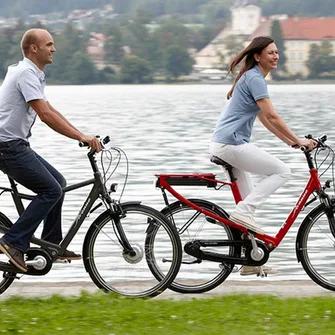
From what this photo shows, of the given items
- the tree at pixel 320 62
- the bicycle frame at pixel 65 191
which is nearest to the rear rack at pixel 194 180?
the bicycle frame at pixel 65 191

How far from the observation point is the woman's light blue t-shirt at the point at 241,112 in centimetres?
812

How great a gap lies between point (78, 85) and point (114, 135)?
363 feet

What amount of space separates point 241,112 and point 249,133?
0.16 m

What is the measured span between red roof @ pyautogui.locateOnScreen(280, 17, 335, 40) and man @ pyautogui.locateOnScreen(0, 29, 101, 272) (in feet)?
573

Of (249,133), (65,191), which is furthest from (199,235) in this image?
(65,191)

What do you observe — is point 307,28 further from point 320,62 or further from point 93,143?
point 93,143

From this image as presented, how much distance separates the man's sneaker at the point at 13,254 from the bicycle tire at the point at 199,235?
1.07 metres

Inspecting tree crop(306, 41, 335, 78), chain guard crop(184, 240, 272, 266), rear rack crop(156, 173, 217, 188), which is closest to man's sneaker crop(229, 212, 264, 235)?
chain guard crop(184, 240, 272, 266)

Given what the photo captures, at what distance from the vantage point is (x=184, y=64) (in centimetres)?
15375

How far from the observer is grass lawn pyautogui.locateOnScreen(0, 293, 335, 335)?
6.38 metres

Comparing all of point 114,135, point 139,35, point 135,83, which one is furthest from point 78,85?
point 114,135

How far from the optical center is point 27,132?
25.2ft

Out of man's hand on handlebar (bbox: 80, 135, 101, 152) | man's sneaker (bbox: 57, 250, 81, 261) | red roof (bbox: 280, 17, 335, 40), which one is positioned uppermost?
man's hand on handlebar (bbox: 80, 135, 101, 152)

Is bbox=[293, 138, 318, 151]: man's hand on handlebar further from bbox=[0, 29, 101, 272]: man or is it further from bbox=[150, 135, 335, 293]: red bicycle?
bbox=[0, 29, 101, 272]: man
